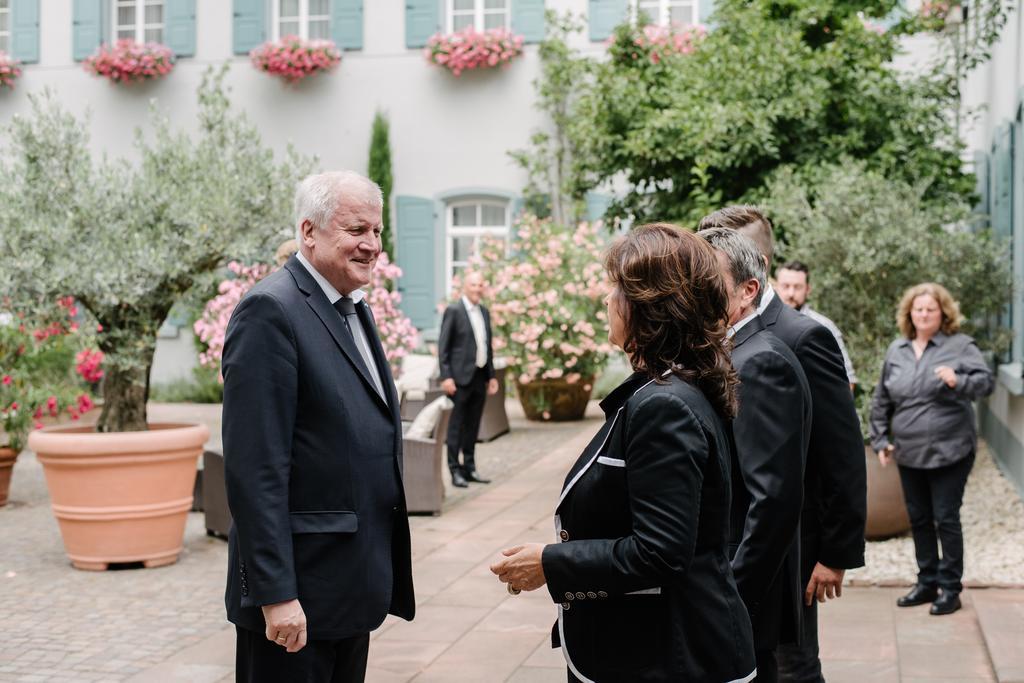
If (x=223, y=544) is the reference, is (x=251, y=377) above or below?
above

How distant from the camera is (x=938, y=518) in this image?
20.6 ft

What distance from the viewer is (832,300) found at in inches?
353

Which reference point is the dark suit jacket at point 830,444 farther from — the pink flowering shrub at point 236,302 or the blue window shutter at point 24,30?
the blue window shutter at point 24,30

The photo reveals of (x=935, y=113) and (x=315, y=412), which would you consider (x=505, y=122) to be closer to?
(x=935, y=113)

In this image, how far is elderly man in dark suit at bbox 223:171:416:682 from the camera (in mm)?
2881

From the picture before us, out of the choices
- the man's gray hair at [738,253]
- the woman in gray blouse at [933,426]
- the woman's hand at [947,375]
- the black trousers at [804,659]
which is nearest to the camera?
the man's gray hair at [738,253]

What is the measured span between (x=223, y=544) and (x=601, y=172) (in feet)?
14.6

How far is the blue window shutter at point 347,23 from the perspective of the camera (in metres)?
18.5

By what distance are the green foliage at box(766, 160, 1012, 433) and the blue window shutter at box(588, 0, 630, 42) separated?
8988mm

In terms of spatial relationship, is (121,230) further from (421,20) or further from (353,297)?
(421,20)

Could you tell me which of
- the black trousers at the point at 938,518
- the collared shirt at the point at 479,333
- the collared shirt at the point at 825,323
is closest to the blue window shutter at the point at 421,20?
the collared shirt at the point at 479,333

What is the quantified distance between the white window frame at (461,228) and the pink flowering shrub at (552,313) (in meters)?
3.38

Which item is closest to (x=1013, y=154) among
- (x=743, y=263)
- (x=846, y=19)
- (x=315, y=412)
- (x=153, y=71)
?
(x=846, y=19)

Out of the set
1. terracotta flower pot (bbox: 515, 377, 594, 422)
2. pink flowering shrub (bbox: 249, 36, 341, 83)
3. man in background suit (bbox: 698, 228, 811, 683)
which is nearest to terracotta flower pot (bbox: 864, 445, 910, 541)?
man in background suit (bbox: 698, 228, 811, 683)
